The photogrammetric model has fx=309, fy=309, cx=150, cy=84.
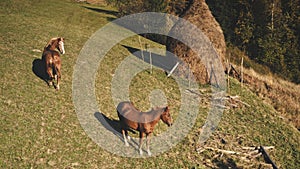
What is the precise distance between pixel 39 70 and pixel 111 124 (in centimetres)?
639

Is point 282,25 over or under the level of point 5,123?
over

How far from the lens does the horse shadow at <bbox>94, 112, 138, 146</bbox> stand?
14.0m

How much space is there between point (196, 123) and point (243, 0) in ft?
77.2

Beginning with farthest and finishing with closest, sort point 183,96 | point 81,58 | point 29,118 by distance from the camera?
point 81,58, point 183,96, point 29,118

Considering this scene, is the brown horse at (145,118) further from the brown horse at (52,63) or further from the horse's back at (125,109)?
the brown horse at (52,63)

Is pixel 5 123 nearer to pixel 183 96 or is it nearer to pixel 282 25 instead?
pixel 183 96

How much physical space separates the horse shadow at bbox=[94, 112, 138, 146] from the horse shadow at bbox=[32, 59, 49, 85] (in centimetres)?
417

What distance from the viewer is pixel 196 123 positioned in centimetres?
1698

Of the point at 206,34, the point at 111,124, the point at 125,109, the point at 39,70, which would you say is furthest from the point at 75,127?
the point at 206,34

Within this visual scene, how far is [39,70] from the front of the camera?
18.2 metres

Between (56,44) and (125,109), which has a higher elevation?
(56,44)

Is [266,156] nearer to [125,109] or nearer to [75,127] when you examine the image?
[125,109]

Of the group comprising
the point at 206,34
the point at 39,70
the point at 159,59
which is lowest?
the point at 159,59

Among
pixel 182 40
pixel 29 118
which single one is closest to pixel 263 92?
pixel 182 40
